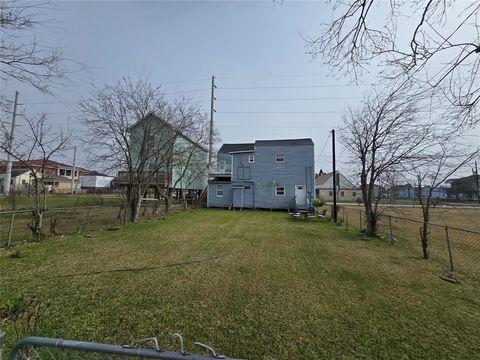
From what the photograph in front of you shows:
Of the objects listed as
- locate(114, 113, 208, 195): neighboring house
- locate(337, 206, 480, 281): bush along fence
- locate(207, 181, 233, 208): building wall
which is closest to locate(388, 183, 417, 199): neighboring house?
locate(337, 206, 480, 281): bush along fence

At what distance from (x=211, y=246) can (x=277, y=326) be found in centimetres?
479

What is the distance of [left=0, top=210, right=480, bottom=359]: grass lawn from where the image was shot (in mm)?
3016

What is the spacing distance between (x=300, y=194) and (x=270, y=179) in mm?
3134

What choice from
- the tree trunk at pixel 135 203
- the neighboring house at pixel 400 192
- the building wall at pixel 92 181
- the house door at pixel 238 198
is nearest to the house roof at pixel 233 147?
the house door at pixel 238 198

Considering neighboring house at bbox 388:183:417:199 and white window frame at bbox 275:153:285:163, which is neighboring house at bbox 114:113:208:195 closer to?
white window frame at bbox 275:153:285:163

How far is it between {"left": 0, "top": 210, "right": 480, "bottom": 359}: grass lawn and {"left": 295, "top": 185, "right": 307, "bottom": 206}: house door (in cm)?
1525

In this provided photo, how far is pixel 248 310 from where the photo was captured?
3762 mm

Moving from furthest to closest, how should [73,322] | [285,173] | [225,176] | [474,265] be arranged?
[225,176] < [285,173] < [474,265] < [73,322]

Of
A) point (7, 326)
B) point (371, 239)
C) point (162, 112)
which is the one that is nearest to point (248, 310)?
point (7, 326)

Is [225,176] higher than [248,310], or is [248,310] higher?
[225,176]

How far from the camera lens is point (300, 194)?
76.0ft

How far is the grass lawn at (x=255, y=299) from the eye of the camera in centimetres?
302

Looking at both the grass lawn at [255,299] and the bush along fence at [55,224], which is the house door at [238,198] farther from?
the grass lawn at [255,299]

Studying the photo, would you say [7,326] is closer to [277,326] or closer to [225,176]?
[277,326]
